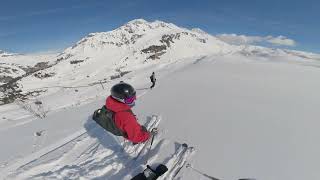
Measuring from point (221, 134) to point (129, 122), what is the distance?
108 inches

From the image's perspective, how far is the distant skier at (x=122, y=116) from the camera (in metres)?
6.37

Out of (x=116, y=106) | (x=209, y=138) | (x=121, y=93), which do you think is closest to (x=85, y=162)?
(x=116, y=106)

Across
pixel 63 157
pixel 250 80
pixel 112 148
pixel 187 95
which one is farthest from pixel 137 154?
pixel 250 80

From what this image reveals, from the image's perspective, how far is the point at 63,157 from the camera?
27.3ft

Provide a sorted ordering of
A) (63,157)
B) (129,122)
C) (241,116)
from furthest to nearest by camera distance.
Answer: (241,116) < (63,157) < (129,122)

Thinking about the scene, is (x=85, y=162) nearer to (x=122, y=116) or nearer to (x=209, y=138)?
(x=122, y=116)

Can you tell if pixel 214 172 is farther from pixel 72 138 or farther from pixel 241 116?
pixel 72 138

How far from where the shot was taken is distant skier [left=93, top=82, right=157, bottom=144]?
20.9 feet

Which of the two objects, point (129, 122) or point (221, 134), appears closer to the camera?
point (129, 122)

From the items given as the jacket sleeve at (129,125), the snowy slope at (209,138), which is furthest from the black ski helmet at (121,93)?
the snowy slope at (209,138)

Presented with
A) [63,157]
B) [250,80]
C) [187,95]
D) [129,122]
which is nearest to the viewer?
[129,122]

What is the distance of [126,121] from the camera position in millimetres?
6348

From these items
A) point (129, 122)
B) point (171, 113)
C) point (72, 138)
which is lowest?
point (72, 138)

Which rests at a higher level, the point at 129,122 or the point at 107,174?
the point at 129,122
